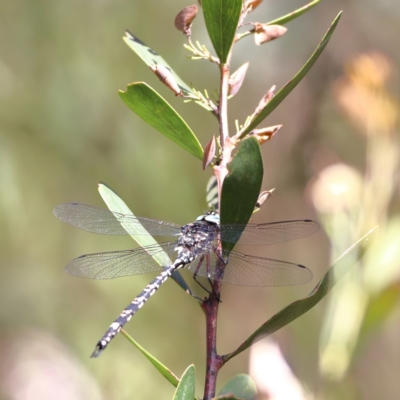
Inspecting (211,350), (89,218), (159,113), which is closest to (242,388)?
(211,350)

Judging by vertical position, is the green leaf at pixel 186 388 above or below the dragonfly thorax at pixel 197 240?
above

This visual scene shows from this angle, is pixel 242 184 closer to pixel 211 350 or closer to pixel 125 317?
pixel 211 350

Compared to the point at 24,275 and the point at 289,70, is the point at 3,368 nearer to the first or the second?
the point at 24,275

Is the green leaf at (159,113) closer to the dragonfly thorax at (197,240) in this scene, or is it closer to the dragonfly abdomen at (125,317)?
the dragonfly abdomen at (125,317)

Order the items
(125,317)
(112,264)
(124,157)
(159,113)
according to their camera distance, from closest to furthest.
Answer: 1. (159,113)
2. (125,317)
3. (112,264)
4. (124,157)

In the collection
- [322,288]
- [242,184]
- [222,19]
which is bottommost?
[322,288]

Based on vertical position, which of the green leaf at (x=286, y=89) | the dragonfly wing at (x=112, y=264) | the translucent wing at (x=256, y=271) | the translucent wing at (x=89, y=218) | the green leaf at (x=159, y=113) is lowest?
the translucent wing at (x=256, y=271)

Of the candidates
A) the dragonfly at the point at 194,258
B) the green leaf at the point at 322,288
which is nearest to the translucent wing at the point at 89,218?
the dragonfly at the point at 194,258

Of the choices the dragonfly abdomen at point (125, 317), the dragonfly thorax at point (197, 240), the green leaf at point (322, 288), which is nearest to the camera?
the green leaf at point (322, 288)

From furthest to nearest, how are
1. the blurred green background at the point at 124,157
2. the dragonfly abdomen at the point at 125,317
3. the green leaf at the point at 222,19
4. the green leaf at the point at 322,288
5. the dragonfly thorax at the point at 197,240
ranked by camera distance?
the blurred green background at the point at 124,157, the dragonfly thorax at the point at 197,240, the dragonfly abdomen at the point at 125,317, the green leaf at the point at 222,19, the green leaf at the point at 322,288

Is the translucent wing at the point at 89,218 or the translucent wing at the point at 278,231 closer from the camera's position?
the translucent wing at the point at 278,231
